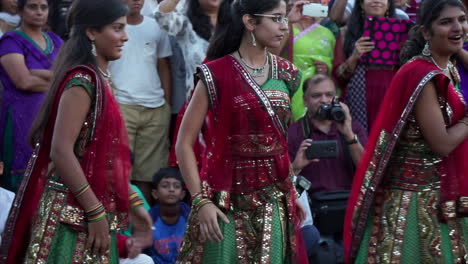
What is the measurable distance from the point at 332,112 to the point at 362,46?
1294 mm

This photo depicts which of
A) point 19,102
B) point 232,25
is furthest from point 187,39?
point 232,25

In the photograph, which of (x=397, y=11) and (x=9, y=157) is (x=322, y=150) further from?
(x=9, y=157)

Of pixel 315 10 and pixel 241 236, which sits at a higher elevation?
pixel 315 10

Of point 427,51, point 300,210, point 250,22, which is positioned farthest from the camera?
point 427,51

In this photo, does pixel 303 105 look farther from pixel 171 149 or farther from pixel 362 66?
pixel 171 149

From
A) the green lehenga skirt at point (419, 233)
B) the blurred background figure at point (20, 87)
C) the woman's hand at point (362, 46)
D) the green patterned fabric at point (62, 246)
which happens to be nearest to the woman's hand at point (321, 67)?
the woman's hand at point (362, 46)

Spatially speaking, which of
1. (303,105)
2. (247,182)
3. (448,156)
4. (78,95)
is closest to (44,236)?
(78,95)

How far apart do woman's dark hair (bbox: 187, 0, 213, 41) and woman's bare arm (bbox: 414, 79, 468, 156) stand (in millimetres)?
2965

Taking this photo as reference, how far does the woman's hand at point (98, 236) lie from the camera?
13.7ft

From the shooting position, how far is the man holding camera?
6.08 meters

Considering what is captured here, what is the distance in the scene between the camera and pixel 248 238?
4.36m

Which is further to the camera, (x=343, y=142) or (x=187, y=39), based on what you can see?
(x=187, y=39)

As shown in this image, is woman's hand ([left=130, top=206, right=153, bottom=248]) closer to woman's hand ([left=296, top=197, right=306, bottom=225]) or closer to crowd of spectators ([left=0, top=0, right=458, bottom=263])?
woman's hand ([left=296, top=197, right=306, bottom=225])

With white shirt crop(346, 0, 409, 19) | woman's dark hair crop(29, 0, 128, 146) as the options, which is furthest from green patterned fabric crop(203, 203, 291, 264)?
white shirt crop(346, 0, 409, 19)
